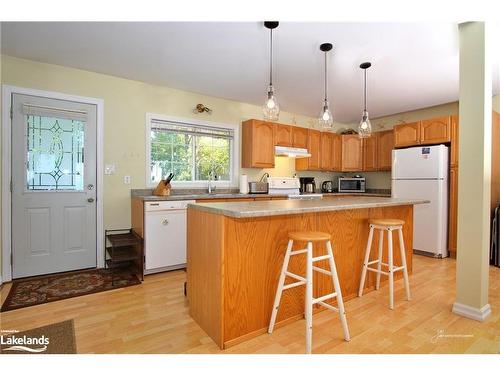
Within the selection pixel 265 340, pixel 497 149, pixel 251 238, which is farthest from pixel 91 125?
pixel 497 149

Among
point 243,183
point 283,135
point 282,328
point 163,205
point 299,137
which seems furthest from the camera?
point 299,137

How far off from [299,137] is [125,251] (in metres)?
3.35

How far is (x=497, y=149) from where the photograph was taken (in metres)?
3.78

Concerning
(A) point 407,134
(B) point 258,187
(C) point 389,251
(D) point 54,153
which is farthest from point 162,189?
(A) point 407,134

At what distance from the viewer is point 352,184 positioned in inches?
216

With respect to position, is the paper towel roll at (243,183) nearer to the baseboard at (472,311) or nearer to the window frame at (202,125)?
the window frame at (202,125)

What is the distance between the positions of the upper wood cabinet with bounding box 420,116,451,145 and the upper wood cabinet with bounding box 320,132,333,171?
1.58m

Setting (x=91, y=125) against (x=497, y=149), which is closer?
(x=91, y=125)

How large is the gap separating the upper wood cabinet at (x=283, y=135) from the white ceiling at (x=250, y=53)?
73 centimetres

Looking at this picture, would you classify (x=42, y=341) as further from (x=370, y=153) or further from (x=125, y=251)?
(x=370, y=153)

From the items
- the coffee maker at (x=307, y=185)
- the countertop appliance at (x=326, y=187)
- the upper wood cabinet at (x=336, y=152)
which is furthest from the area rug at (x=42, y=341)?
the upper wood cabinet at (x=336, y=152)

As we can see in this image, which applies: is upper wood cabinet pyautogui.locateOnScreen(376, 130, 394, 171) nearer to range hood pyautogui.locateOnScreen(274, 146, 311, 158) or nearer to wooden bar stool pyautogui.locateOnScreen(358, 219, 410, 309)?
range hood pyautogui.locateOnScreen(274, 146, 311, 158)

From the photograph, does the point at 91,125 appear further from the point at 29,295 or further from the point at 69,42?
the point at 29,295

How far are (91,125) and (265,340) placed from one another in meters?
3.07
